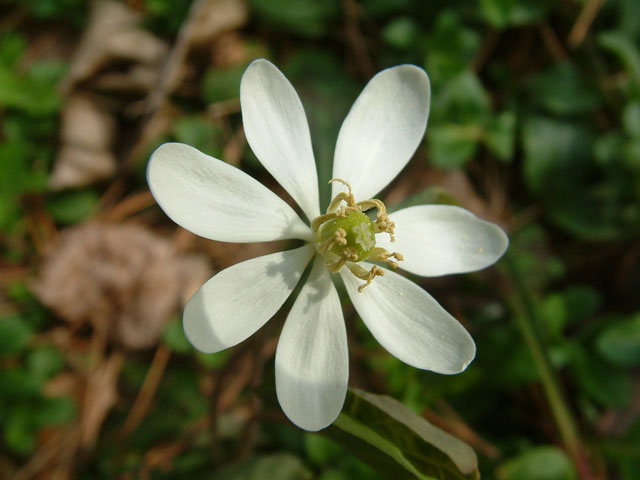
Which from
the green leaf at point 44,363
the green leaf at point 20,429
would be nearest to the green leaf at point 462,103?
the green leaf at point 44,363

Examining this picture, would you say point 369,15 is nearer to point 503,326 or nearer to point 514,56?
point 514,56

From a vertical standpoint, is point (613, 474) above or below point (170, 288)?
below

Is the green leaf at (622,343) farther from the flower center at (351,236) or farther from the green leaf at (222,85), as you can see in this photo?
the green leaf at (222,85)

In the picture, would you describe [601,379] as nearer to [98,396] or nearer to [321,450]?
[321,450]

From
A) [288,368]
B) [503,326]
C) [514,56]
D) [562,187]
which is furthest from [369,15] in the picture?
[288,368]

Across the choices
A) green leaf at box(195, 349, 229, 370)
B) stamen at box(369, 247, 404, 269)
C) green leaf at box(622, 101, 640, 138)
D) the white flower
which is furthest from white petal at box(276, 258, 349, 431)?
green leaf at box(622, 101, 640, 138)
